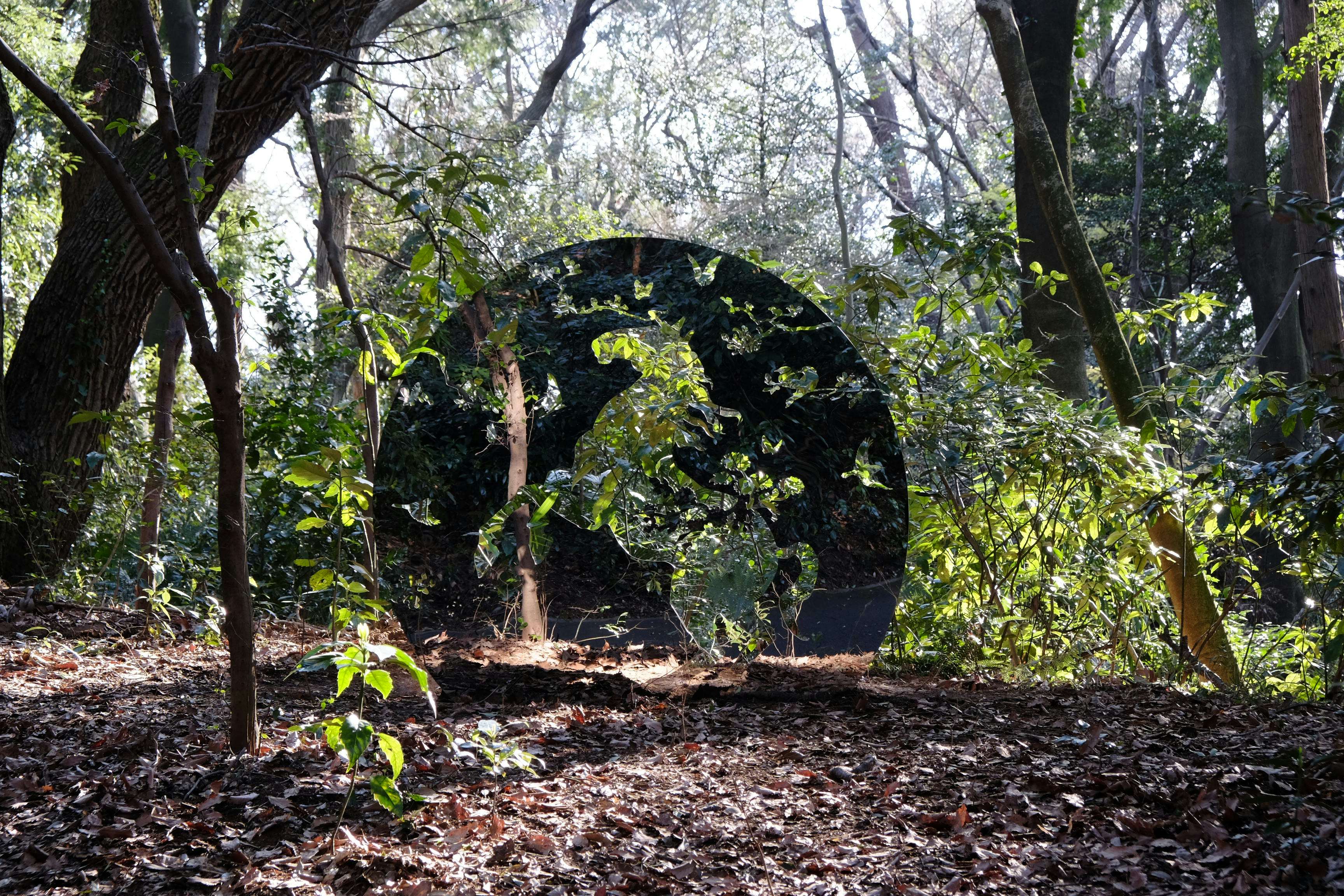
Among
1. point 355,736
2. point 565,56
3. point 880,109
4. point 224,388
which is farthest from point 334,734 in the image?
point 880,109

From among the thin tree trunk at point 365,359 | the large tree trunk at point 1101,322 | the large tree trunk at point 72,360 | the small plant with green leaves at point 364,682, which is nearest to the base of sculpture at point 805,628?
the thin tree trunk at point 365,359

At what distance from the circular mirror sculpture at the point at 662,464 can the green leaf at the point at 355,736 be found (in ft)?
6.63

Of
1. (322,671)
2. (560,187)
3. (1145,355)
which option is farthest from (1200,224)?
(322,671)

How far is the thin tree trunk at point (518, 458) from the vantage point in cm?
400

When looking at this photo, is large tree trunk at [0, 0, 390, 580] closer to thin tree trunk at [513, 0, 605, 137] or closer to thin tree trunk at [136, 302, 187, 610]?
thin tree trunk at [136, 302, 187, 610]

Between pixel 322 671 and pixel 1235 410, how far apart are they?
44.8ft

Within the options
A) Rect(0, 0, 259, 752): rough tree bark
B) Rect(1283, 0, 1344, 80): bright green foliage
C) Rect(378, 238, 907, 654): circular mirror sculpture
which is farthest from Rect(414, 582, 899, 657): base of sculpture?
Rect(1283, 0, 1344, 80): bright green foliage

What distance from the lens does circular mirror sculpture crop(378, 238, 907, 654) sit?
12.9ft

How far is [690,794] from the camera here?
102 inches

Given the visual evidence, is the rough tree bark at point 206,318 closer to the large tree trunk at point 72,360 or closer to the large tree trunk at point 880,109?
the large tree trunk at point 72,360

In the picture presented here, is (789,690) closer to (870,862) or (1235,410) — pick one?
(870,862)

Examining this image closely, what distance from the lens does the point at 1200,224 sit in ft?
43.2

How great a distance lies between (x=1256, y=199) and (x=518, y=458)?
393 inches

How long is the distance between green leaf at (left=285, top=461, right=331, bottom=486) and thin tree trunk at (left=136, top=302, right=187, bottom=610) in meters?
2.46
